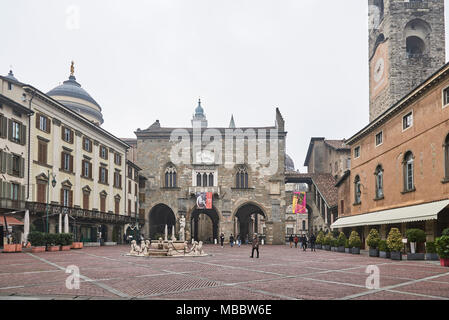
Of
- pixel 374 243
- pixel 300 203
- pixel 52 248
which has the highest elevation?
pixel 300 203

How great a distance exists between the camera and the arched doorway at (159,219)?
2058 inches

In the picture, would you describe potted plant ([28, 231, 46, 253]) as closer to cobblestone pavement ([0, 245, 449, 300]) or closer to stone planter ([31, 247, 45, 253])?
stone planter ([31, 247, 45, 253])

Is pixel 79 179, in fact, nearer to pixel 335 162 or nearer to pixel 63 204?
pixel 63 204

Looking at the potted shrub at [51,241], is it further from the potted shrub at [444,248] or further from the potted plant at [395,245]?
the potted shrub at [444,248]

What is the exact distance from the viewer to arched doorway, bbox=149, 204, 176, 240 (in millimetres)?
52281

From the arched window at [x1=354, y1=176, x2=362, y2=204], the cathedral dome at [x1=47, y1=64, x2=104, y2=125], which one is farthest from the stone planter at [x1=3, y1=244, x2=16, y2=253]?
the cathedral dome at [x1=47, y1=64, x2=104, y2=125]

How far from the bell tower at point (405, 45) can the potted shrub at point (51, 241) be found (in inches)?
1074

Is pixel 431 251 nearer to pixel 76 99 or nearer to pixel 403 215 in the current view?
pixel 403 215

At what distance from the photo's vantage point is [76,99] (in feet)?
187

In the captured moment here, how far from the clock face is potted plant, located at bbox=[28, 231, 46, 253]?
29.9 meters

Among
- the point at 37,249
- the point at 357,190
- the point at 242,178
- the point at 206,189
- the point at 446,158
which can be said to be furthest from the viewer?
the point at 242,178

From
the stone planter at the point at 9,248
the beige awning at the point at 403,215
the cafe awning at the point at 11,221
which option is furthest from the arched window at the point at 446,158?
the cafe awning at the point at 11,221

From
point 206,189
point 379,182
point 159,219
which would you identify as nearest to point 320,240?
point 379,182

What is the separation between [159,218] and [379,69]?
31.9m
